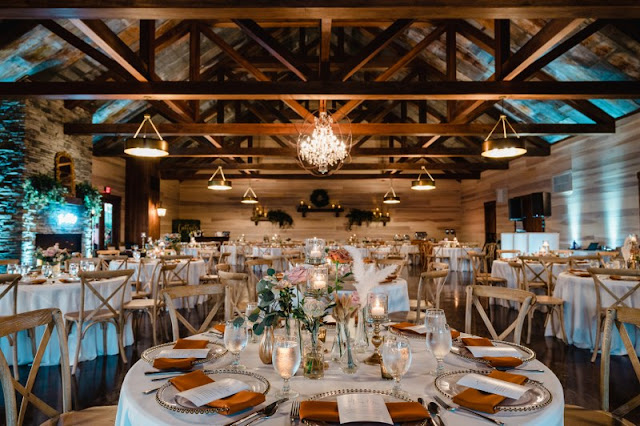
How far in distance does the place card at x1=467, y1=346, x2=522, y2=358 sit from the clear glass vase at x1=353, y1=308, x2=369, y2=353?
1.39 ft

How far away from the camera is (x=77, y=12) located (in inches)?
157

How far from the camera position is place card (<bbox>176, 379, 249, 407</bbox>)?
1180mm

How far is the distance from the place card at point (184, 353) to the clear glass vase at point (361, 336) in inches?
24.4

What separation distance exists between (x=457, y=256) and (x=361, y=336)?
→ 1095 cm

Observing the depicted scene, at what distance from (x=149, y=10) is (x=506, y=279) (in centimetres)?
623

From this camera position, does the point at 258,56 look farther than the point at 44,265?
Yes

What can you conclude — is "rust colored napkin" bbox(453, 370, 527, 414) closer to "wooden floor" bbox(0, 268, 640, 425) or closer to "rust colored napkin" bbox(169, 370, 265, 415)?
"rust colored napkin" bbox(169, 370, 265, 415)

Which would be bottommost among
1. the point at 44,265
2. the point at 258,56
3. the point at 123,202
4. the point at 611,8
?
the point at 44,265

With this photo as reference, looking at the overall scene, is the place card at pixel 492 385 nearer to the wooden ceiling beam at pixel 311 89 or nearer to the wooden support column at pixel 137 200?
the wooden ceiling beam at pixel 311 89

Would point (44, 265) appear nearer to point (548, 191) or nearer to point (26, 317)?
point (26, 317)

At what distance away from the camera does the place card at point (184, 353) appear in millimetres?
1595

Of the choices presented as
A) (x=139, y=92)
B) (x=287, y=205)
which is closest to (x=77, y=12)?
(x=139, y=92)

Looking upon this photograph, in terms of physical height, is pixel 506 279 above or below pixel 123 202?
below

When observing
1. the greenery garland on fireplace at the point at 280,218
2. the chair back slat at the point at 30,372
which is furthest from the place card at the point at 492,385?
the greenery garland on fireplace at the point at 280,218
